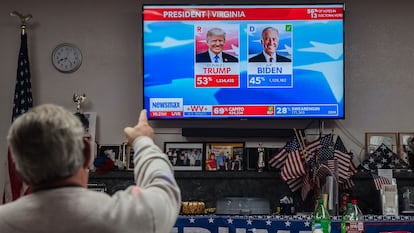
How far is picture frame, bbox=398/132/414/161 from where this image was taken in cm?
550

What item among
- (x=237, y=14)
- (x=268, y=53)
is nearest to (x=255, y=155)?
(x=268, y=53)

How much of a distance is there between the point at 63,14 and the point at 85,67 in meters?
0.51

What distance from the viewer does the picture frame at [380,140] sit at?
219 inches

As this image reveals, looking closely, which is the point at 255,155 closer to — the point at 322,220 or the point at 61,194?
the point at 322,220

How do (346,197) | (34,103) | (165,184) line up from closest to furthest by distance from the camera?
1. (165,184)
2. (346,197)
3. (34,103)

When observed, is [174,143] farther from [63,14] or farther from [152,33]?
[63,14]

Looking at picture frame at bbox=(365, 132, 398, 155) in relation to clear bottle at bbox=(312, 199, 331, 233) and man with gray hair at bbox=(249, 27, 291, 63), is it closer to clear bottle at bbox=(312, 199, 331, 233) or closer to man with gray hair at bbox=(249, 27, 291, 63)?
man with gray hair at bbox=(249, 27, 291, 63)

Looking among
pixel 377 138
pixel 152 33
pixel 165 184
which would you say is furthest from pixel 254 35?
pixel 165 184

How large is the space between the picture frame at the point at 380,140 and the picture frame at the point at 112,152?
2.11 metres

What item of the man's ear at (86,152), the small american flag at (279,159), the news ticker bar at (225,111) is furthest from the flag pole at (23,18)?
the man's ear at (86,152)

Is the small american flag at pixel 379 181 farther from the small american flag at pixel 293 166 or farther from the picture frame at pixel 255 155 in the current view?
the picture frame at pixel 255 155

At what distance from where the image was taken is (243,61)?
5430mm

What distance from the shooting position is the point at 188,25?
5477 millimetres

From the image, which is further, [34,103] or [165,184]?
[34,103]
